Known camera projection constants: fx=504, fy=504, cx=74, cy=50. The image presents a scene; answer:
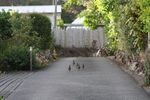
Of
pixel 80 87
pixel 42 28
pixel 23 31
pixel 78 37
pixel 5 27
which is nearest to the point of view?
pixel 80 87

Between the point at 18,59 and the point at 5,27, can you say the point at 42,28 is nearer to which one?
the point at 5,27

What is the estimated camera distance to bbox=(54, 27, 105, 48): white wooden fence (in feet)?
127

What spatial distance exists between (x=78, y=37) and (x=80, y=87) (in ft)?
79.0

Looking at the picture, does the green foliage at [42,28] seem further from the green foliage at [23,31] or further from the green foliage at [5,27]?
the green foliage at [5,27]

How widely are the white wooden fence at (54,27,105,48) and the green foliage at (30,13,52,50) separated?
8106 millimetres

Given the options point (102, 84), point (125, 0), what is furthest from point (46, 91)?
point (125, 0)

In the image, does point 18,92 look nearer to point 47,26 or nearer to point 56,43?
point 47,26

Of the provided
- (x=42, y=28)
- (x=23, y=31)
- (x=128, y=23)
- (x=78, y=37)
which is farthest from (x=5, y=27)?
(x=78, y=37)

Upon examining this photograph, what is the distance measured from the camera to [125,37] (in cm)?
2378

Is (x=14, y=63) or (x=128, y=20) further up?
(x=128, y=20)

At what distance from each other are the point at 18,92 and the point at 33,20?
50.7ft

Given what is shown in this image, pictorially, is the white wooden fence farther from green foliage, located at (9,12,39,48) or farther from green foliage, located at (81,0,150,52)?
green foliage, located at (81,0,150,52)

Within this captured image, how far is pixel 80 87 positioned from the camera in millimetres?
Result: 15211

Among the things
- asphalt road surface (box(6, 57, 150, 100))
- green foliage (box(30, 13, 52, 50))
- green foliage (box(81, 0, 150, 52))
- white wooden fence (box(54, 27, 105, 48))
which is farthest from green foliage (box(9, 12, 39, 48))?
white wooden fence (box(54, 27, 105, 48))
